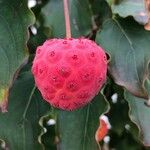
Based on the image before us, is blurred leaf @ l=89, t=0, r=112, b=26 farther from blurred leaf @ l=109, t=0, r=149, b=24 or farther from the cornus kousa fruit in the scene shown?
the cornus kousa fruit

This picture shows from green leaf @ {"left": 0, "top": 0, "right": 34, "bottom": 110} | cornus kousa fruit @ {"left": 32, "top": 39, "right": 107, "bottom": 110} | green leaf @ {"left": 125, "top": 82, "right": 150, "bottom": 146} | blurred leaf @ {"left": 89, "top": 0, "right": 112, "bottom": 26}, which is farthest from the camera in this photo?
blurred leaf @ {"left": 89, "top": 0, "right": 112, "bottom": 26}

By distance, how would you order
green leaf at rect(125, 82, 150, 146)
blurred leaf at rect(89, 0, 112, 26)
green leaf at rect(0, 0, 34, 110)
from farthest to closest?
blurred leaf at rect(89, 0, 112, 26)
green leaf at rect(125, 82, 150, 146)
green leaf at rect(0, 0, 34, 110)

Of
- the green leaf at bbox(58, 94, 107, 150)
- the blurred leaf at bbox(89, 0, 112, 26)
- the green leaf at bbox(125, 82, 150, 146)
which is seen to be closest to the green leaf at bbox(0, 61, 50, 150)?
the green leaf at bbox(58, 94, 107, 150)

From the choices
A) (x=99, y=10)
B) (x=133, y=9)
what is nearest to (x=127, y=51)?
(x=133, y=9)

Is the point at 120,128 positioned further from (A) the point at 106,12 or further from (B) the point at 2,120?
(B) the point at 2,120

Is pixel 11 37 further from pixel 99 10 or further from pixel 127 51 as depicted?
pixel 99 10

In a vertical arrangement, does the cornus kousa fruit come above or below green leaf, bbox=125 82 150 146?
above
